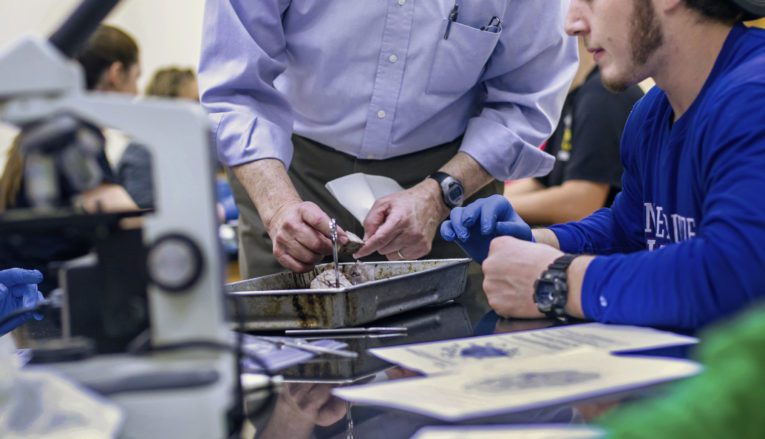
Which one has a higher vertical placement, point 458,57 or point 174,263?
point 458,57

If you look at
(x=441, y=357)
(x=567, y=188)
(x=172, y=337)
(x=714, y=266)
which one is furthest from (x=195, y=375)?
(x=567, y=188)

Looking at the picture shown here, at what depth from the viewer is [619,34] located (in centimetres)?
142

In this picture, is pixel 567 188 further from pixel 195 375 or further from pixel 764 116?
pixel 195 375

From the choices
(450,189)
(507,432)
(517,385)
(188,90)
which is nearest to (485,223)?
(450,189)

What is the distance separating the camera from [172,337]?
671 millimetres

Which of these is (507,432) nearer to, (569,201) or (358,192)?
(358,192)

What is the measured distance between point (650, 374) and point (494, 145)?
1053mm

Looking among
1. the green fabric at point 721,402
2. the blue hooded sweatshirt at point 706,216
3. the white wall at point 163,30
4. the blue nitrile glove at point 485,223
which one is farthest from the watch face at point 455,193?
the white wall at point 163,30

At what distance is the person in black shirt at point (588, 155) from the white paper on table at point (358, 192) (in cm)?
140

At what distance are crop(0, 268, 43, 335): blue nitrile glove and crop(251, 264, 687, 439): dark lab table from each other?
61 centimetres

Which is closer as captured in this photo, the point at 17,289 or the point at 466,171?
the point at 17,289

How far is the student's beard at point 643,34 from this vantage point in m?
1.37

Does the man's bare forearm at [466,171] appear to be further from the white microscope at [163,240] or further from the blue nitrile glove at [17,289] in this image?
the white microscope at [163,240]

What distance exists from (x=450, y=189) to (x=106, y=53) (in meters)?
2.09
